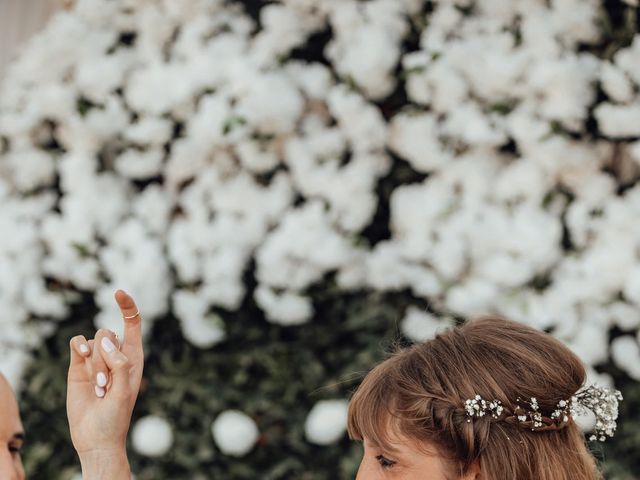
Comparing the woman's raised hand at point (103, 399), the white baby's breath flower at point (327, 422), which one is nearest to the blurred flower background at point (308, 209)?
the white baby's breath flower at point (327, 422)

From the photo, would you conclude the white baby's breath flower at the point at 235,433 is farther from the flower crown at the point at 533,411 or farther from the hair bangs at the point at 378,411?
the flower crown at the point at 533,411

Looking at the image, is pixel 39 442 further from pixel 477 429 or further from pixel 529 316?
pixel 477 429

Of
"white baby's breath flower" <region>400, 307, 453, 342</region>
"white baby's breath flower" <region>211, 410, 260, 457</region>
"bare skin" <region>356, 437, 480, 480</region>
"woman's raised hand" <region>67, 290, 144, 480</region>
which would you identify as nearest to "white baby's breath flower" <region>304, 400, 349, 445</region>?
"white baby's breath flower" <region>211, 410, 260, 457</region>

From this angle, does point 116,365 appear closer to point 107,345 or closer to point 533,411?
point 107,345

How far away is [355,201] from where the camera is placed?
115 inches

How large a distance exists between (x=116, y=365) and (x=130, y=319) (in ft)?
0.30

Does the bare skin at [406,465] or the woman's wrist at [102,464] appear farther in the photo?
the bare skin at [406,465]

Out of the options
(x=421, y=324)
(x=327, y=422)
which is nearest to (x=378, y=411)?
(x=327, y=422)

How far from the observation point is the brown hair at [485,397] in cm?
176

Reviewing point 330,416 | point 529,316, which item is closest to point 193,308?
point 330,416

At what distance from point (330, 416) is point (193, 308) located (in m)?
0.57

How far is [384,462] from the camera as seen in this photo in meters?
1.81

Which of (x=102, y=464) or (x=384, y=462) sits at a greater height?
(x=102, y=464)

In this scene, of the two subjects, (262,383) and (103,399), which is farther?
(262,383)
